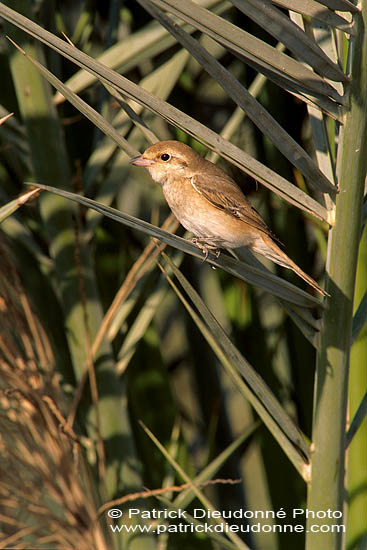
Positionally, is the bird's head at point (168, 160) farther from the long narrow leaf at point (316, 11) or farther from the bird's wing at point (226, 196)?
the long narrow leaf at point (316, 11)

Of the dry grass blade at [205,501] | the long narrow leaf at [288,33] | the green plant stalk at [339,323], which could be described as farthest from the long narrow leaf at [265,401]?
the long narrow leaf at [288,33]

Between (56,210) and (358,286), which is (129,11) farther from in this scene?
(358,286)

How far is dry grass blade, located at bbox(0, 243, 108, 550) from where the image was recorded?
1.37 m

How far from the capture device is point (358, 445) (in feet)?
4.33

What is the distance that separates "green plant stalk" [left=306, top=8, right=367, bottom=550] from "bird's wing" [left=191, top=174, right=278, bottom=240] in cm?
52

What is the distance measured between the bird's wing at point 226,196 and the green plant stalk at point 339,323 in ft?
1.71

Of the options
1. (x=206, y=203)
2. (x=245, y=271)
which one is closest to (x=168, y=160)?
(x=206, y=203)

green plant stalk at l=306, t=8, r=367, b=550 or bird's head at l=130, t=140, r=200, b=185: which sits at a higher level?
bird's head at l=130, t=140, r=200, b=185

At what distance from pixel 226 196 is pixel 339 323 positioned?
0.63 m

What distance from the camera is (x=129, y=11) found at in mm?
1856

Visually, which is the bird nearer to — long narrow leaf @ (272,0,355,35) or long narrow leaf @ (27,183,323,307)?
long narrow leaf @ (27,183,323,307)

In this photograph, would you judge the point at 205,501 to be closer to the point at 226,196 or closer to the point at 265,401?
the point at 265,401

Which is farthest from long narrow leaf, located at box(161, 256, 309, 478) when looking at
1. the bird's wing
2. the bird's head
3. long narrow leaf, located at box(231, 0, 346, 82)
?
the bird's head

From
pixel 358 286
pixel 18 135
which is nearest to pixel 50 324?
pixel 18 135
